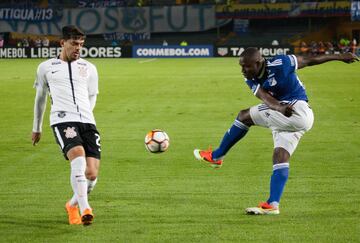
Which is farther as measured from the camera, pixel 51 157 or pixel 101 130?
pixel 101 130

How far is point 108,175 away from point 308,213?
368 cm

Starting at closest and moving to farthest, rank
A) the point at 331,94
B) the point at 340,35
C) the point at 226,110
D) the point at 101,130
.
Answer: the point at 101,130
the point at 226,110
the point at 331,94
the point at 340,35

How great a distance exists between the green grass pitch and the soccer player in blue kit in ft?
1.25

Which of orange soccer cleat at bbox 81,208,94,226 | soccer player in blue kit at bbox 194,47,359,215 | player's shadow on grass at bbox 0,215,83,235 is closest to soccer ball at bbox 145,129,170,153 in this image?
soccer player in blue kit at bbox 194,47,359,215

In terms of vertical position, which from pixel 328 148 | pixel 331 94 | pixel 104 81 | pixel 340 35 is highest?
pixel 328 148

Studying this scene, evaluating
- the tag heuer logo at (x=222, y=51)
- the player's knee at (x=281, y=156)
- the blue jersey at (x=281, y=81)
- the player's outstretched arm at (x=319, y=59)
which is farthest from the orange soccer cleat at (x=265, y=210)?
the tag heuer logo at (x=222, y=51)

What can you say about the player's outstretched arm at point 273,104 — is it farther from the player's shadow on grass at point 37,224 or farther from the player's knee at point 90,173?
the player's shadow on grass at point 37,224

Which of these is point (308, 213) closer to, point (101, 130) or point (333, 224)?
point (333, 224)

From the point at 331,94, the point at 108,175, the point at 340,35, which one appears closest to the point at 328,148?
the point at 108,175

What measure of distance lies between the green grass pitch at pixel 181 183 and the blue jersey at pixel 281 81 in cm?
128

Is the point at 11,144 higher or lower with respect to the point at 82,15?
higher

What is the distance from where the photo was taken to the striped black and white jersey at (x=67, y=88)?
8.17 meters

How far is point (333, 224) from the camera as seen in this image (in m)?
8.17

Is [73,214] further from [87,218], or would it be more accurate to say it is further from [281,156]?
[281,156]
